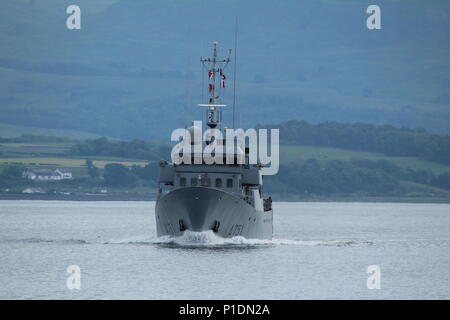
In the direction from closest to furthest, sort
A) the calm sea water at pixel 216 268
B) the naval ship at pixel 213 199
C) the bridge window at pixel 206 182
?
the calm sea water at pixel 216 268 → the naval ship at pixel 213 199 → the bridge window at pixel 206 182

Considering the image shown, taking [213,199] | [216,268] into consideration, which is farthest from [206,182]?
[216,268]

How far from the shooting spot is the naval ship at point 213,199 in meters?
62.7

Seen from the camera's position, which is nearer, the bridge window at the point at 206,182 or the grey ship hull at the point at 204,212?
the grey ship hull at the point at 204,212

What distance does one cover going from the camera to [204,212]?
62.7 meters

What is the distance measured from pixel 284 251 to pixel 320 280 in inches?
593

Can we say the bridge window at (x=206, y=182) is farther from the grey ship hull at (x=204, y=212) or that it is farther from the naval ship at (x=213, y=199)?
the grey ship hull at (x=204, y=212)

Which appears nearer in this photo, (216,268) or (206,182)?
(216,268)

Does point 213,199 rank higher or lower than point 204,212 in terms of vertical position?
higher

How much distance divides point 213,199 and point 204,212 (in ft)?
3.15

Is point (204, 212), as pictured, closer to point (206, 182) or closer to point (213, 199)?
point (213, 199)

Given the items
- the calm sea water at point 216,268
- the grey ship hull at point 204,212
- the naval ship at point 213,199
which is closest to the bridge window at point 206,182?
the naval ship at point 213,199

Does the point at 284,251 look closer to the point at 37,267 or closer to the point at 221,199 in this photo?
the point at 221,199

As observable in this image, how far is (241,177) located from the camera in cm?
6806
